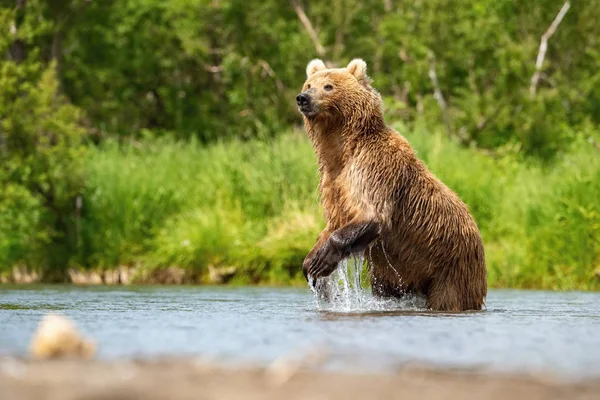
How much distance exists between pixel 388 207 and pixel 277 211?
26.0ft

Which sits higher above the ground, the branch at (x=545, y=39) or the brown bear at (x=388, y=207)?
the branch at (x=545, y=39)

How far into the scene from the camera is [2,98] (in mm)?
17109

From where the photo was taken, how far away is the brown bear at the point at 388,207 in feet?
29.6

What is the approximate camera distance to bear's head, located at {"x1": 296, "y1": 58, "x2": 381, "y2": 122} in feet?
30.3

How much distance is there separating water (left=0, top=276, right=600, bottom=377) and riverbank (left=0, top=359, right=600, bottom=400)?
1.45 ft

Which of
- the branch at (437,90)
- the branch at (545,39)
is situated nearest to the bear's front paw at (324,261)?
the branch at (437,90)

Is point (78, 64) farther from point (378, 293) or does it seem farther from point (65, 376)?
point (65, 376)

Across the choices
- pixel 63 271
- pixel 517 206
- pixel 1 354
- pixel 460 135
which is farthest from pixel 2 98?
pixel 1 354

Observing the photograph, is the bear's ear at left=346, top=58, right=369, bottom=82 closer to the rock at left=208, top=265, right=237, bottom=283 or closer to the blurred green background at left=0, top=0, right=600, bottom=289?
the blurred green background at left=0, top=0, right=600, bottom=289

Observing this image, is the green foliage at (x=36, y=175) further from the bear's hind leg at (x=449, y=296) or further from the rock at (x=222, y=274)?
the bear's hind leg at (x=449, y=296)

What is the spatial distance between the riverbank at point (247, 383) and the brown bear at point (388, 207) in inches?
150

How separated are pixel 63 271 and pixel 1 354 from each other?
11344 millimetres

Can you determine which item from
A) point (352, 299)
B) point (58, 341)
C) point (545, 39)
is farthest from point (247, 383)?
point (545, 39)

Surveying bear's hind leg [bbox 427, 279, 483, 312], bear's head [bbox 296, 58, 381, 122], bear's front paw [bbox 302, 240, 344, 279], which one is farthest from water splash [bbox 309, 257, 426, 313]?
bear's head [bbox 296, 58, 381, 122]
